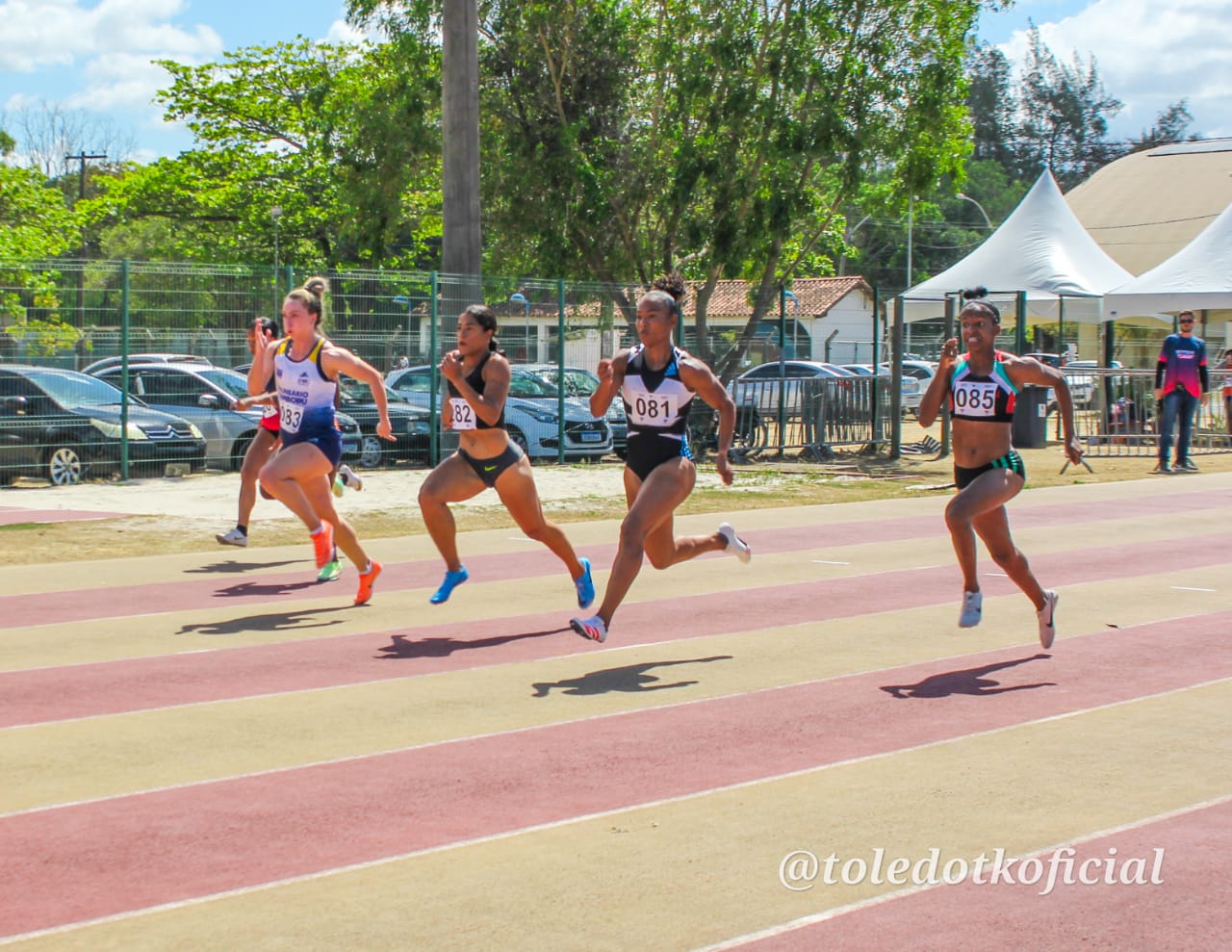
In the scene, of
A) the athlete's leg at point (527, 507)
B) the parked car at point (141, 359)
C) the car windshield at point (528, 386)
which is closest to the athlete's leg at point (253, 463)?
the athlete's leg at point (527, 507)

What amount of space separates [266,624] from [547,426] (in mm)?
13684

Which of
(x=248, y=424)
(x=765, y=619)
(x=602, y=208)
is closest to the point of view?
(x=765, y=619)

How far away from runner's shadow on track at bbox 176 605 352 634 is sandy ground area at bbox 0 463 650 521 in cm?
565

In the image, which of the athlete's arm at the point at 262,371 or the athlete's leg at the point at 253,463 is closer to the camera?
the athlete's arm at the point at 262,371

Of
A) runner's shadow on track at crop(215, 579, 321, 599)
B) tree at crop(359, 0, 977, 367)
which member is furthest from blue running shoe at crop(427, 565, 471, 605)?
tree at crop(359, 0, 977, 367)

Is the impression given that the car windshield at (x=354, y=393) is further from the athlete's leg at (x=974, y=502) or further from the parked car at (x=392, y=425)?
the athlete's leg at (x=974, y=502)

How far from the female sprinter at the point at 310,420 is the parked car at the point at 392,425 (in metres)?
9.88

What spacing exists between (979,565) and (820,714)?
558 centimetres

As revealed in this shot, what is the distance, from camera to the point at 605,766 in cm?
639

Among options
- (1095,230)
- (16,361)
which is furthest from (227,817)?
(1095,230)

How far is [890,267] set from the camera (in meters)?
107

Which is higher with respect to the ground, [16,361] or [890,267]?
[890,267]

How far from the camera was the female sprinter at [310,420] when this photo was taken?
10.3 meters

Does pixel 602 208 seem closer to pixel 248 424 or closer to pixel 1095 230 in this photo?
pixel 248 424
